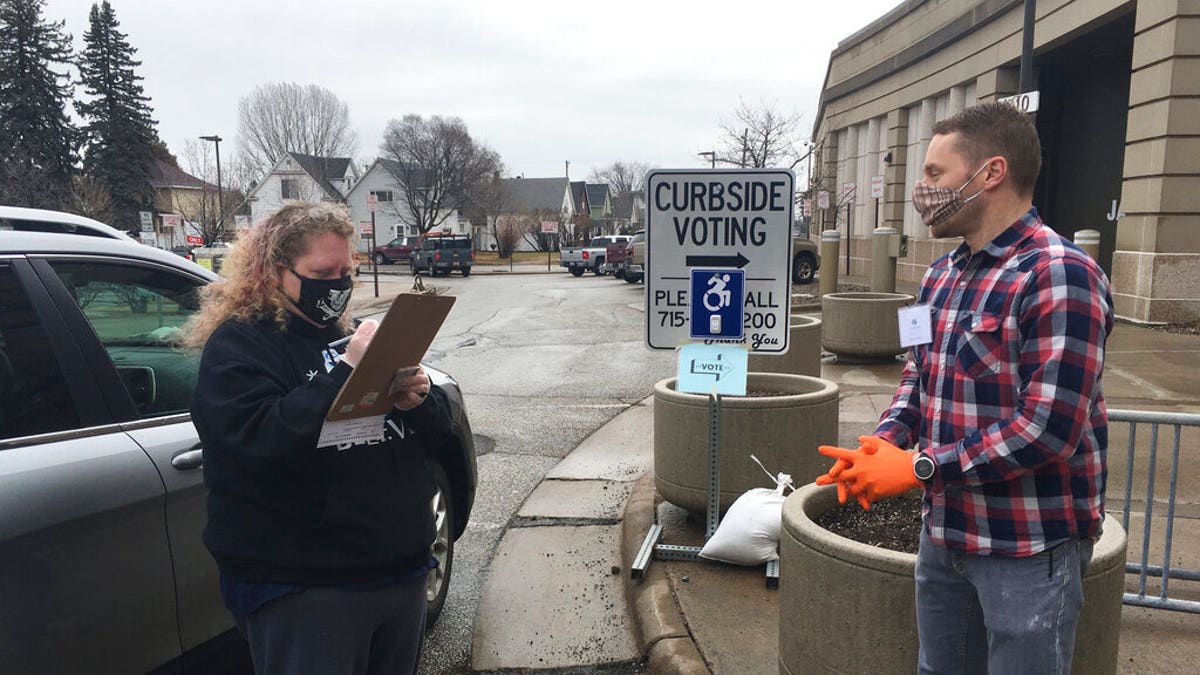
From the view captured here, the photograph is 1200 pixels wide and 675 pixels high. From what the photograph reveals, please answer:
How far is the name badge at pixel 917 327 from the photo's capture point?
7.04 feet

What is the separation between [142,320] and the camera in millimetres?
3221

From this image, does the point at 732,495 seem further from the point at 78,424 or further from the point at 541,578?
the point at 78,424

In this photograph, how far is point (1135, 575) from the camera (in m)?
4.00

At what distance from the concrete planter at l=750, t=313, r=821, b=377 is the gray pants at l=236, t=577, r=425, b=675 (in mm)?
5909

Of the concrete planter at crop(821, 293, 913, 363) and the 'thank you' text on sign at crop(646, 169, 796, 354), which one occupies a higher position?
the 'thank you' text on sign at crop(646, 169, 796, 354)

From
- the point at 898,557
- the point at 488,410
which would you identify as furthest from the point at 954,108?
the point at 898,557

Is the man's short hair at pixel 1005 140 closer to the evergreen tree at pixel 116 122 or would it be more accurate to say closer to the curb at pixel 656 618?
the curb at pixel 656 618

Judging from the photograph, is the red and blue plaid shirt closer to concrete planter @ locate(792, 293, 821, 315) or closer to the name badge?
the name badge

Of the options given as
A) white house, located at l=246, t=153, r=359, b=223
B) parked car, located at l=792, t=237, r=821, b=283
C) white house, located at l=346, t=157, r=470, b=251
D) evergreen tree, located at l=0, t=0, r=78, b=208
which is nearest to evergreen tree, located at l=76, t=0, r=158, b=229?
evergreen tree, located at l=0, t=0, r=78, b=208

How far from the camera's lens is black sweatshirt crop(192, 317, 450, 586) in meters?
1.85

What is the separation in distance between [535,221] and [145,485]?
71086 millimetres

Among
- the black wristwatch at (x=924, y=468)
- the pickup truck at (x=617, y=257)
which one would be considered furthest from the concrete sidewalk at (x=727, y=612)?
the pickup truck at (x=617, y=257)

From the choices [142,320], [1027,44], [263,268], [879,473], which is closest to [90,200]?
[1027,44]

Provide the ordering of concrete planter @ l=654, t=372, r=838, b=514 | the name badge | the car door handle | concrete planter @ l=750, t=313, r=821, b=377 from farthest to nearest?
1. concrete planter @ l=750, t=313, r=821, b=377
2. concrete planter @ l=654, t=372, r=838, b=514
3. the car door handle
4. the name badge
